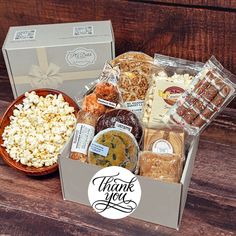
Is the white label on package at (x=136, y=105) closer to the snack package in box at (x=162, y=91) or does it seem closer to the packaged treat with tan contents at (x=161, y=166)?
the snack package in box at (x=162, y=91)

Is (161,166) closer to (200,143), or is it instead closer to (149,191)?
(149,191)

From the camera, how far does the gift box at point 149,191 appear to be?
0.89m

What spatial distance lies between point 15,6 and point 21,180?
0.62 m

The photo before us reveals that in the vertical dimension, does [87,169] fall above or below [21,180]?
above

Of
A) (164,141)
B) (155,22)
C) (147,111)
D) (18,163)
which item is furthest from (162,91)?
(18,163)

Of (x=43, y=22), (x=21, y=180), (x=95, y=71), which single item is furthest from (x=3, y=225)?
(x=43, y=22)

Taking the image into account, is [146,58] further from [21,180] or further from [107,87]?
[21,180]

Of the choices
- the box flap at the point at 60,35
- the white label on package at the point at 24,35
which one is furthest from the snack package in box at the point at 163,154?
the white label on package at the point at 24,35

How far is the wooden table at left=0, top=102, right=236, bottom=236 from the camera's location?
97cm

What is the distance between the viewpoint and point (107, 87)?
3.67 ft

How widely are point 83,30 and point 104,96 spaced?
9.8 inches

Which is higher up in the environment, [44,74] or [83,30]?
[83,30]

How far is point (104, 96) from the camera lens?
111 cm

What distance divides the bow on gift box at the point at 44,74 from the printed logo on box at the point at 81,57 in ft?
0.17
